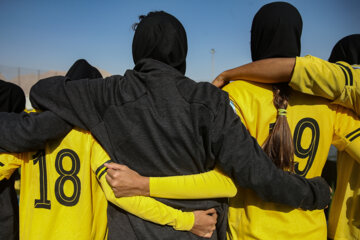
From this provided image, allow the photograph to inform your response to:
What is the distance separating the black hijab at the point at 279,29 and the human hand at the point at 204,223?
3.04 feet

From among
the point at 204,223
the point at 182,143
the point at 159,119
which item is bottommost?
the point at 204,223

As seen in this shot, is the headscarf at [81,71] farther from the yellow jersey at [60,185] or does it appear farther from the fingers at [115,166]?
the fingers at [115,166]

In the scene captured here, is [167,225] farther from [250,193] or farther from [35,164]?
[35,164]

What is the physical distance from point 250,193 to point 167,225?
48cm

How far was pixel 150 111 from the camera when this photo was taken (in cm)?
124

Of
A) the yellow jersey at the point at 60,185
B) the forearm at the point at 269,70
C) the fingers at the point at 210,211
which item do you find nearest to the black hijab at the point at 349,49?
the forearm at the point at 269,70

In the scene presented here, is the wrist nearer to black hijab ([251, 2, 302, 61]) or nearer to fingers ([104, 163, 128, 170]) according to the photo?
fingers ([104, 163, 128, 170])

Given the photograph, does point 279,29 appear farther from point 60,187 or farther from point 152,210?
point 60,187

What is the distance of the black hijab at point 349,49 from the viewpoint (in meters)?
1.76

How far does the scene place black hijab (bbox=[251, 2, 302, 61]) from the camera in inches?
55.9

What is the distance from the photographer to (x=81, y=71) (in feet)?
5.70

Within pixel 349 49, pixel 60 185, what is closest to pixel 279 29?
pixel 349 49

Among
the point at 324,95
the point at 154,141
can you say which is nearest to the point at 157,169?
the point at 154,141

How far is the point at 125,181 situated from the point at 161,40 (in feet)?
2.43
